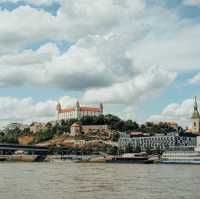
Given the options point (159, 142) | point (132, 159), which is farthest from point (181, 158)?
point (159, 142)

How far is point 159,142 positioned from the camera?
597 ft

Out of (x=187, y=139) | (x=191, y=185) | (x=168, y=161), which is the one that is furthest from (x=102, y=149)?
(x=191, y=185)

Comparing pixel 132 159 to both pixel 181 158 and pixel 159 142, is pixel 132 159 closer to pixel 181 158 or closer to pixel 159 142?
pixel 181 158

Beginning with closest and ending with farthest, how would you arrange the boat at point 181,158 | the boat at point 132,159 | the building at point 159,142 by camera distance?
the boat at point 181,158 < the boat at point 132,159 < the building at point 159,142

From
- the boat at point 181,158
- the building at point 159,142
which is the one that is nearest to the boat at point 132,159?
the boat at point 181,158

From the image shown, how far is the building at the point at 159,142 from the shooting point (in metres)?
179

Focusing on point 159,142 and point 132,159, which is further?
point 159,142

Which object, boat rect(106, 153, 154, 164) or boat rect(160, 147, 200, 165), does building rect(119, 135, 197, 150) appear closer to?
boat rect(106, 153, 154, 164)

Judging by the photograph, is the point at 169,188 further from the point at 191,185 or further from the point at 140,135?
the point at 140,135

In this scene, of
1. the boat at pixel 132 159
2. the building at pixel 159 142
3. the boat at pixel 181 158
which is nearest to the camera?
the boat at pixel 181 158

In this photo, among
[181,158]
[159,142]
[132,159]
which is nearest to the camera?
[181,158]

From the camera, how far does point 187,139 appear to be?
18450cm

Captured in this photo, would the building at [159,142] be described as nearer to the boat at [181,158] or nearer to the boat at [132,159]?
the boat at [132,159]

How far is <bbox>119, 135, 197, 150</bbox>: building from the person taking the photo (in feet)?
587
